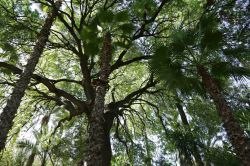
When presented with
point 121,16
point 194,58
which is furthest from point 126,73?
point 194,58

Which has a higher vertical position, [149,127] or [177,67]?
[149,127]

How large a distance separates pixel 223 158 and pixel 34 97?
9.33 meters

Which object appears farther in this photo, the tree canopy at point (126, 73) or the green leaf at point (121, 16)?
the green leaf at point (121, 16)

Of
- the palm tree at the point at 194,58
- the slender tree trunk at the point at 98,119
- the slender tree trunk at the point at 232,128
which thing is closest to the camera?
the slender tree trunk at the point at 232,128

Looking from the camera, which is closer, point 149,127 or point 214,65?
point 214,65

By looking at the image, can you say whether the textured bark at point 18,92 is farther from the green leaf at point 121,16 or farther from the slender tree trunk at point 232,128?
the slender tree trunk at point 232,128

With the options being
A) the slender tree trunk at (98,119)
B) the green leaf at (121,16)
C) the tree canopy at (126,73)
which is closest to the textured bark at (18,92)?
the tree canopy at (126,73)

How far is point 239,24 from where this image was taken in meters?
10.3

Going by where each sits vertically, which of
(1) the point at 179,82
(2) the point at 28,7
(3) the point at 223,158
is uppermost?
(2) the point at 28,7

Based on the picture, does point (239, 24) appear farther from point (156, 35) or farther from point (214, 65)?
point (156, 35)

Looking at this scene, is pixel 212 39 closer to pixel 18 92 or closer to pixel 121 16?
pixel 121 16

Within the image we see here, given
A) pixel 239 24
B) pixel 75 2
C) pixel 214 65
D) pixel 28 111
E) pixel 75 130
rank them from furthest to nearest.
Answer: pixel 75 130, pixel 28 111, pixel 75 2, pixel 239 24, pixel 214 65

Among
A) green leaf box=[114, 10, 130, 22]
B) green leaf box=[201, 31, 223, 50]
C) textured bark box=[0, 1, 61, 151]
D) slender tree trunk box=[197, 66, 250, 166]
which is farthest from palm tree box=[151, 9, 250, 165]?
textured bark box=[0, 1, 61, 151]

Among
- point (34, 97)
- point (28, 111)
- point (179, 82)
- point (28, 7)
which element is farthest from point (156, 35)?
point (28, 111)
